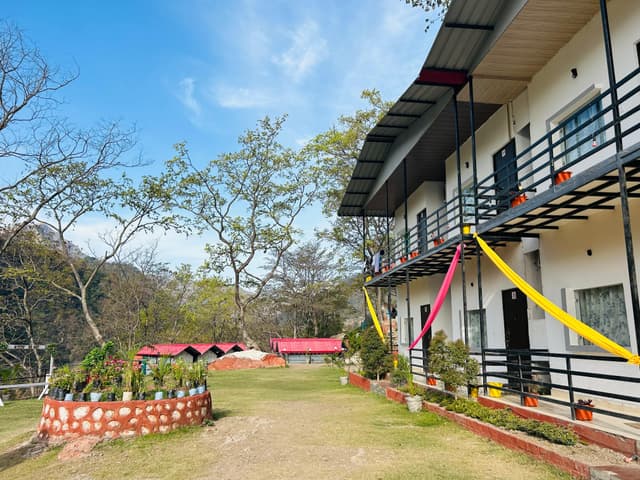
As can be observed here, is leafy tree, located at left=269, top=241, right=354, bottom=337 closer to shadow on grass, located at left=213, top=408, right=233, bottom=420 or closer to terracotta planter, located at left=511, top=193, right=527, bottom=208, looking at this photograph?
shadow on grass, located at left=213, top=408, right=233, bottom=420

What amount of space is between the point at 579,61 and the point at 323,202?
21.9 meters

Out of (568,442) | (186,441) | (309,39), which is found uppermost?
(309,39)

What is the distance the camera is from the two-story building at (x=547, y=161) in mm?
6371

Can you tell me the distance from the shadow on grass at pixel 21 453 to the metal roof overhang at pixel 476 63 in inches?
370

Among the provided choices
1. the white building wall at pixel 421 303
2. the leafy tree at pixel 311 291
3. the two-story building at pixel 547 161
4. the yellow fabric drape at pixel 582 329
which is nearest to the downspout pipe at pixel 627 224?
the two-story building at pixel 547 161

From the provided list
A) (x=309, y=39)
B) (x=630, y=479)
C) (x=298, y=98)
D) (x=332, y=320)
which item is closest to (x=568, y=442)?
(x=630, y=479)

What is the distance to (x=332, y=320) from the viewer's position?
120 ft

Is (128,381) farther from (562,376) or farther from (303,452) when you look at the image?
(562,376)

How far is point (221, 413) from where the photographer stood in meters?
9.46

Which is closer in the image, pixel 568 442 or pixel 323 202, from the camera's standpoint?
pixel 568 442

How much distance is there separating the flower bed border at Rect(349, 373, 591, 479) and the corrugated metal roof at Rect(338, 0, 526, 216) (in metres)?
6.47

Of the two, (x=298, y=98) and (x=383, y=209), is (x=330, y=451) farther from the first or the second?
(x=383, y=209)

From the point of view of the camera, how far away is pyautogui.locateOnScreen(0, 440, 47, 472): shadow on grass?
6.11 m

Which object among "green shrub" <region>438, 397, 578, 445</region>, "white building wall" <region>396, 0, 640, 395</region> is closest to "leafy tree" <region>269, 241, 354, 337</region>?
"white building wall" <region>396, 0, 640, 395</region>
